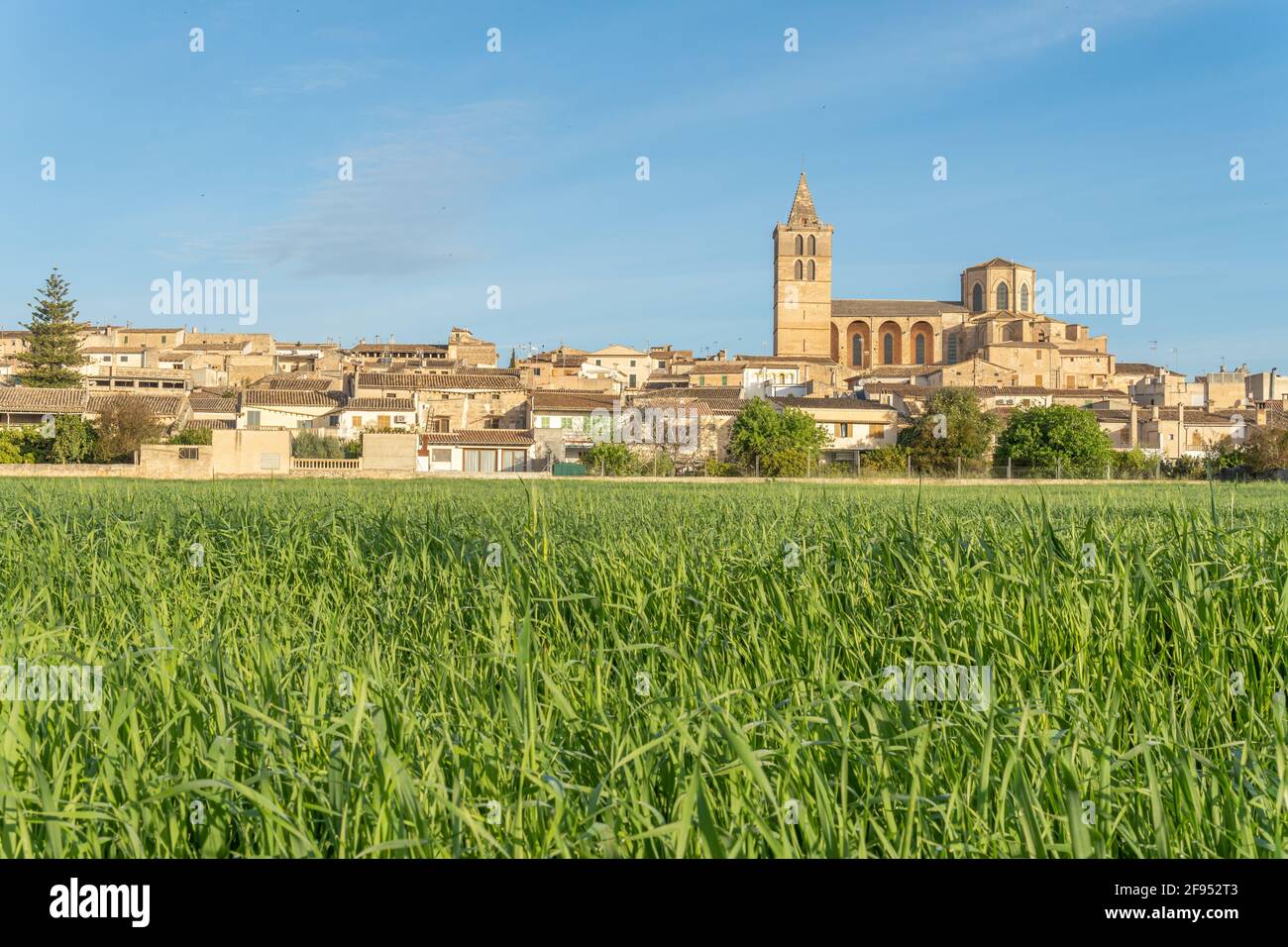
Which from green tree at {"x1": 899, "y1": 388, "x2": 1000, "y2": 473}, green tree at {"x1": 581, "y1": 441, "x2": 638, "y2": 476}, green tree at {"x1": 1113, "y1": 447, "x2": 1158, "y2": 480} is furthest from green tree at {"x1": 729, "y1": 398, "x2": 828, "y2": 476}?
green tree at {"x1": 1113, "y1": 447, "x2": 1158, "y2": 480}

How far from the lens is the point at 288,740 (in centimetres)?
302

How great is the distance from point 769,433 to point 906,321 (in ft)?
222

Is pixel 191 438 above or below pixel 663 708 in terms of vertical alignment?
above

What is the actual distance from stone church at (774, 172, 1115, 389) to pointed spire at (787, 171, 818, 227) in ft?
0.41

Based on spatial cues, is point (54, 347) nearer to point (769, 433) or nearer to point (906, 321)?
point (769, 433)

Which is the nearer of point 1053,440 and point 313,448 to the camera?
A: point 313,448

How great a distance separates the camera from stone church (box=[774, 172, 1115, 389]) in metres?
104

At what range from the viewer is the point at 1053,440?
54.8 m

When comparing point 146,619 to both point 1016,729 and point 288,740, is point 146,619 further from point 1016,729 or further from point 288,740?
point 1016,729

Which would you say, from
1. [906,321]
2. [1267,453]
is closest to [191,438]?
[1267,453]

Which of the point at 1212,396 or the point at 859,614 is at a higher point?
the point at 1212,396
